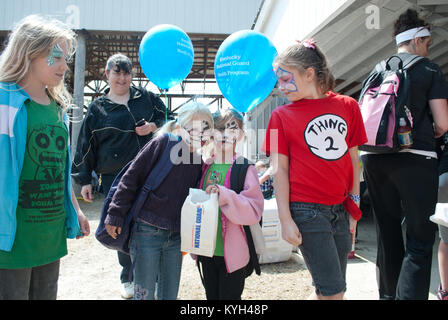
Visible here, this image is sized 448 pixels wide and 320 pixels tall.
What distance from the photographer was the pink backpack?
6.33ft

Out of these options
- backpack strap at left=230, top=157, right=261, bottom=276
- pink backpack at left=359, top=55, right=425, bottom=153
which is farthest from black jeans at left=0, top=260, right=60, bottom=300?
pink backpack at left=359, top=55, right=425, bottom=153

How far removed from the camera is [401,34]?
84.8 inches

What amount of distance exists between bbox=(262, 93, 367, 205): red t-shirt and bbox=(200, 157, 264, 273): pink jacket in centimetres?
25

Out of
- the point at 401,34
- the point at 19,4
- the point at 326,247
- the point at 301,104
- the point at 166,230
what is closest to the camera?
the point at 326,247

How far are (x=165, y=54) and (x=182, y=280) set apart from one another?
2.38m

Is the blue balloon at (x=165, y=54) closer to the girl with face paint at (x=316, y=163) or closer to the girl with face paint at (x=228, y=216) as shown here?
the girl with face paint at (x=228, y=216)

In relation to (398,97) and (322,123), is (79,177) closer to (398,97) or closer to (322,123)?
(322,123)

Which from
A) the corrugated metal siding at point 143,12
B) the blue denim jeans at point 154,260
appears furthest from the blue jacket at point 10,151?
the corrugated metal siding at point 143,12

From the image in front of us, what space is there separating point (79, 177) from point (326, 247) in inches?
80.8

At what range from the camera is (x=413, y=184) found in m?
1.92

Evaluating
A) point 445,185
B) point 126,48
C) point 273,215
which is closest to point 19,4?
point 126,48

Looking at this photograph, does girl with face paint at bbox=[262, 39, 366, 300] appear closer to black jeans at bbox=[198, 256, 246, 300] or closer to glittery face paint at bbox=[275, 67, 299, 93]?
glittery face paint at bbox=[275, 67, 299, 93]

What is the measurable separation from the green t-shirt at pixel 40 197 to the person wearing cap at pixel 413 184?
6.20 ft

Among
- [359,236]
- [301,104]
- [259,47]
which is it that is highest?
[259,47]
